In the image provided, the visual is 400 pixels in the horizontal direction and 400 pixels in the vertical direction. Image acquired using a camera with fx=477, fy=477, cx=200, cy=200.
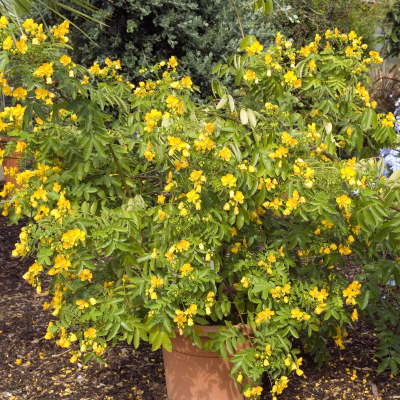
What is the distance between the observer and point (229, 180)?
5.14 feet

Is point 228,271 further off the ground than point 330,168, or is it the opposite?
point 330,168

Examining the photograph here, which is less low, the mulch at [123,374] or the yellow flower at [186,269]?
the yellow flower at [186,269]

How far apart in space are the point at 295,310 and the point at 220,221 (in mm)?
432

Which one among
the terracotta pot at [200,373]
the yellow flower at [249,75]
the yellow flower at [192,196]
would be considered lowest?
the terracotta pot at [200,373]

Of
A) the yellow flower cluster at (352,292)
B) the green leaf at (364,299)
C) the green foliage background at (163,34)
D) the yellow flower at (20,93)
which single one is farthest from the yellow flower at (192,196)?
the green foliage background at (163,34)

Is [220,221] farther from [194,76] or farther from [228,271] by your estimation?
[194,76]

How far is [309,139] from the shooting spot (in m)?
1.76

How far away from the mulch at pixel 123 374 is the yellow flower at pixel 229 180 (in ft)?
3.84

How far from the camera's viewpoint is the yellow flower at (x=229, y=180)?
156 centimetres

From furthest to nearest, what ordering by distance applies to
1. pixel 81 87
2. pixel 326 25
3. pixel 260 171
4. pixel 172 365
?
pixel 326 25 → pixel 172 365 → pixel 260 171 → pixel 81 87

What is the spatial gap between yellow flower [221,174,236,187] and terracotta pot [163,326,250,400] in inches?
28.4

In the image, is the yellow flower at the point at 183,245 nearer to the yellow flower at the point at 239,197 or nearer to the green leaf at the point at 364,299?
the yellow flower at the point at 239,197

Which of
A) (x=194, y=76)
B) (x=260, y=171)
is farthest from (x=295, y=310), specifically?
(x=194, y=76)

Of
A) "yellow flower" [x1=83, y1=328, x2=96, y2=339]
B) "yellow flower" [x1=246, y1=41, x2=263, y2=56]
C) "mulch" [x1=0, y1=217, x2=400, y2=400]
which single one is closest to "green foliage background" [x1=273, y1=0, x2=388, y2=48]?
"yellow flower" [x1=246, y1=41, x2=263, y2=56]
